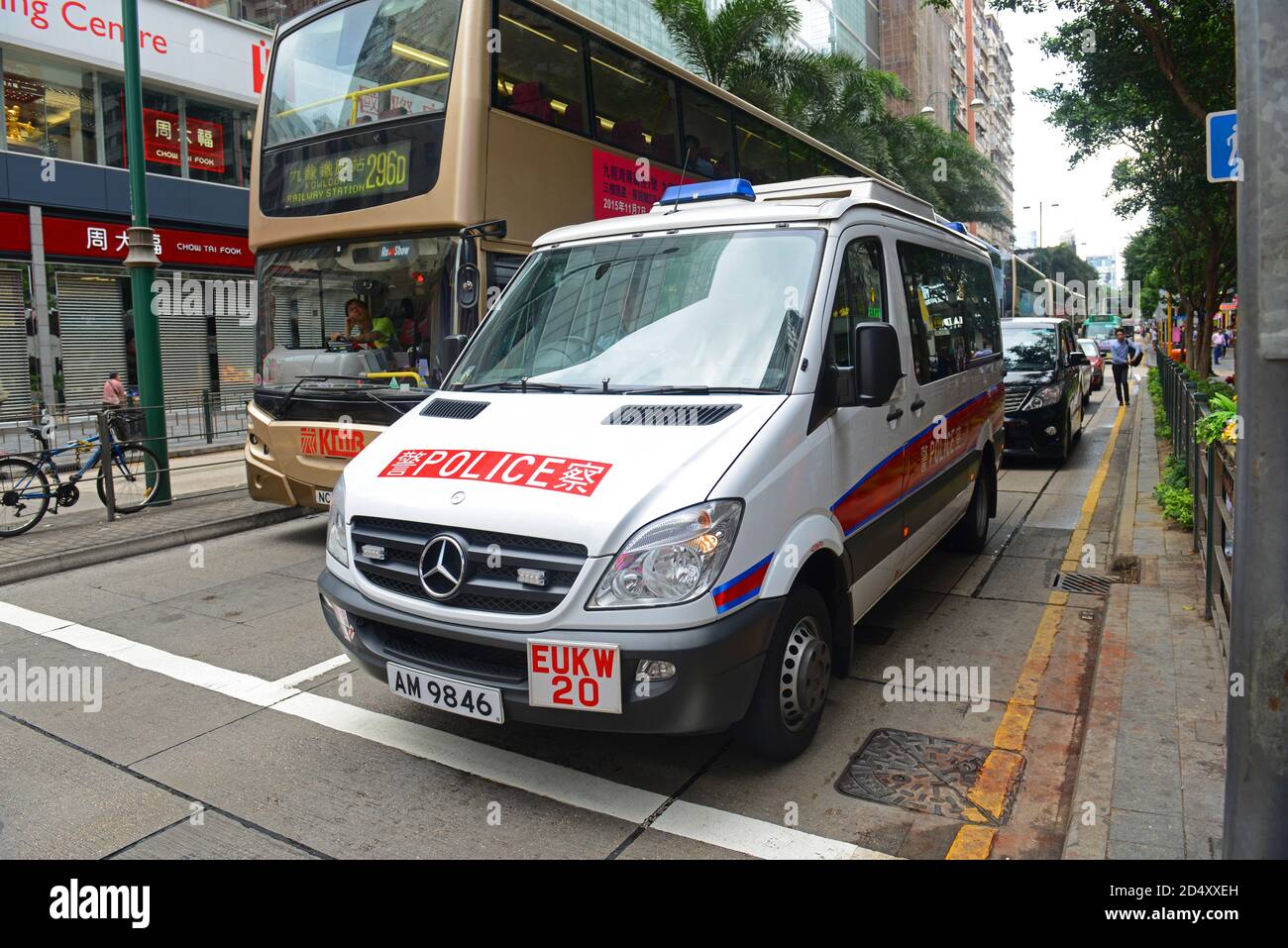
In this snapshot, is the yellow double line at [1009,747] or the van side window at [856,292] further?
the van side window at [856,292]

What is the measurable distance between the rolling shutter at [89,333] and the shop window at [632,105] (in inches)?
537

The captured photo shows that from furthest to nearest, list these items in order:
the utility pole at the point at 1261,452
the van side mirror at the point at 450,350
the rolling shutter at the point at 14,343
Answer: the rolling shutter at the point at 14,343
the van side mirror at the point at 450,350
the utility pole at the point at 1261,452

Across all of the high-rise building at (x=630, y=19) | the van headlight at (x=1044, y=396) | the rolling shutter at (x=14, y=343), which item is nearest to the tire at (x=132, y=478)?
the rolling shutter at (x=14, y=343)

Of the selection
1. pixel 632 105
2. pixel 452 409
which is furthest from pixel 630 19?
pixel 452 409

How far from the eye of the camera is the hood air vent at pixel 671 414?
379cm

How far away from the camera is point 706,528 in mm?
3352

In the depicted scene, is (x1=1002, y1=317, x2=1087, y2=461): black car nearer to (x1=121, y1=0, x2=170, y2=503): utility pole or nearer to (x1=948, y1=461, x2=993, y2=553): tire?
(x1=948, y1=461, x2=993, y2=553): tire

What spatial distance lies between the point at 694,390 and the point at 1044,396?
392 inches

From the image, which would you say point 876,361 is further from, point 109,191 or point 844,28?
point 844,28

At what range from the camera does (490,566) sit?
3.46 metres

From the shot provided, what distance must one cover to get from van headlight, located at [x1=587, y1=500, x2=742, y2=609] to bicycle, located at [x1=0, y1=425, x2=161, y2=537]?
8167 mm

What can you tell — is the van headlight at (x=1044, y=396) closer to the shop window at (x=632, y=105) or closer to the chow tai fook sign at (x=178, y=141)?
the shop window at (x=632, y=105)
